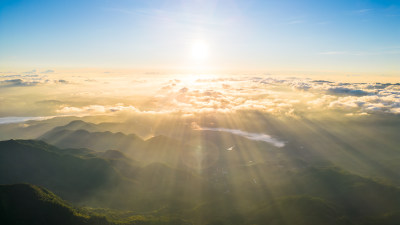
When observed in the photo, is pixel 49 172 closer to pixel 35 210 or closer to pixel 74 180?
pixel 74 180

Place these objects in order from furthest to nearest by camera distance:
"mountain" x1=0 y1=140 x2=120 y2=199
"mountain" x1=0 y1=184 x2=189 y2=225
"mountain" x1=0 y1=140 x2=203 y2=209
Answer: "mountain" x1=0 y1=140 x2=120 y2=199
"mountain" x1=0 y1=140 x2=203 y2=209
"mountain" x1=0 y1=184 x2=189 y2=225

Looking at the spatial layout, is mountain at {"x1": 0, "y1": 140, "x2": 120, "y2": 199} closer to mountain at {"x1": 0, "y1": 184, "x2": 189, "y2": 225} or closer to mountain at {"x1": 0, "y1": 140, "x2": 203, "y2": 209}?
mountain at {"x1": 0, "y1": 140, "x2": 203, "y2": 209}

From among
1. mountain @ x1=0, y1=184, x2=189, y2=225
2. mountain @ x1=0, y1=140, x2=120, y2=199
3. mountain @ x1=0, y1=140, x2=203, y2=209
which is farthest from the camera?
mountain @ x1=0, y1=140, x2=120, y2=199

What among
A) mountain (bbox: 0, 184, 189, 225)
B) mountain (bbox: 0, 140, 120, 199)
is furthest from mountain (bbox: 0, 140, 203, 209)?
mountain (bbox: 0, 184, 189, 225)

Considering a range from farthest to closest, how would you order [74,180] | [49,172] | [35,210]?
[49,172]
[74,180]
[35,210]

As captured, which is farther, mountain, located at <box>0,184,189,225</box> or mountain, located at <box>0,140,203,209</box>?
mountain, located at <box>0,140,203,209</box>

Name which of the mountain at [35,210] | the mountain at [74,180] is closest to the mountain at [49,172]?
the mountain at [74,180]

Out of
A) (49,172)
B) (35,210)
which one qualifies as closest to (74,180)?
(49,172)

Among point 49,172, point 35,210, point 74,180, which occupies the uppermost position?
point 35,210

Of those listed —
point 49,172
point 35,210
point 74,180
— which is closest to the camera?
point 35,210

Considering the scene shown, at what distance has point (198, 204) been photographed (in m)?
181

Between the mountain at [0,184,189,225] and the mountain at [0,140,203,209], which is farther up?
the mountain at [0,184,189,225]

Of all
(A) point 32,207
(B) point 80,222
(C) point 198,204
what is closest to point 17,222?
(A) point 32,207

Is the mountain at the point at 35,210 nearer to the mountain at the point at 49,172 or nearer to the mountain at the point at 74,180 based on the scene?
the mountain at the point at 74,180
